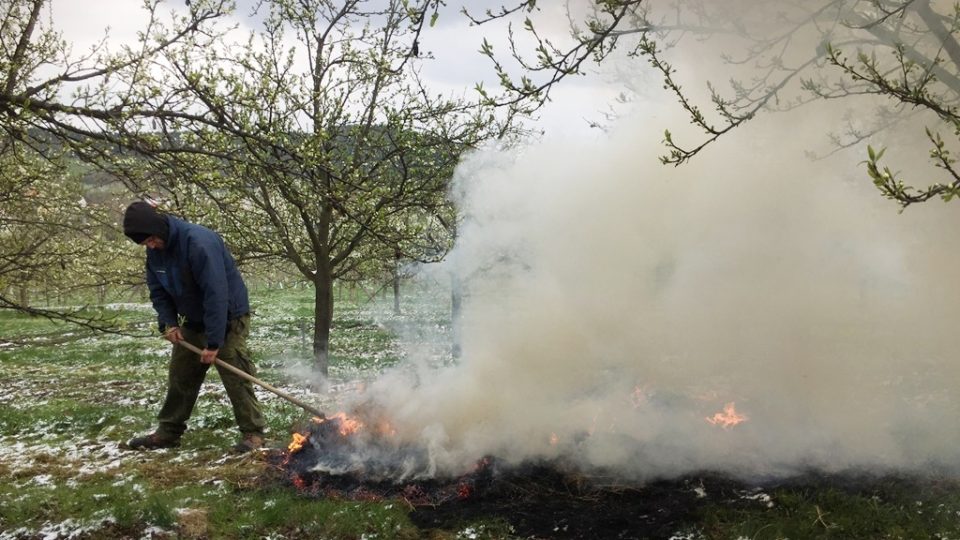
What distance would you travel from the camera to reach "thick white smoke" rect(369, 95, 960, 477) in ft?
19.1

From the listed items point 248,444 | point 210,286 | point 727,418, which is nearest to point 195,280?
point 210,286

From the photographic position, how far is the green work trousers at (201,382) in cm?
586

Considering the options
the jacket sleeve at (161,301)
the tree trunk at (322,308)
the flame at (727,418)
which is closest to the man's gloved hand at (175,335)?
the jacket sleeve at (161,301)

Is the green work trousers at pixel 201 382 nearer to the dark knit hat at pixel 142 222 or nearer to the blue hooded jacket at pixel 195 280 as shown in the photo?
the blue hooded jacket at pixel 195 280

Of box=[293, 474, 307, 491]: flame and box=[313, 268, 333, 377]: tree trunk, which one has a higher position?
box=[313, 268, 333, 377]: tree trunk

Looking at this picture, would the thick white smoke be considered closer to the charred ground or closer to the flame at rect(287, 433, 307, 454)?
the flame at rect(287, 433, 307, 454)

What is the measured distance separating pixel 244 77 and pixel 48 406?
5.00 meters

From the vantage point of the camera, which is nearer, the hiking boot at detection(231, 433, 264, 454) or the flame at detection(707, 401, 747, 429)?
the flame at detection(707, 401, 747, 429)

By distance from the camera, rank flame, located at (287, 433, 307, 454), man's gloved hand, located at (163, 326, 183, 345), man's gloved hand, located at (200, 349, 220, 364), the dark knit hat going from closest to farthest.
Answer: the dark knit hat, flame, located at (287, 433, 307, 454), man's gloved hand, located at (200, 349, 220, 364), man's gloved hand, located at (163, 326, 183, 345)

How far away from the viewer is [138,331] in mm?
4457

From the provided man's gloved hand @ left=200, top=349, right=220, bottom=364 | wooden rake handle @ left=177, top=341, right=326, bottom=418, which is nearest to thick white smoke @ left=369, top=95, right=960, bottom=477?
wooden rake handle @ left=177, top=341, right=326, bottom=418

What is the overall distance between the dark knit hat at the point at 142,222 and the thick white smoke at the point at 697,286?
2.45m

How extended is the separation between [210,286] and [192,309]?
0.43 meters

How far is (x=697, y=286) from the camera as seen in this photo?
614cm
